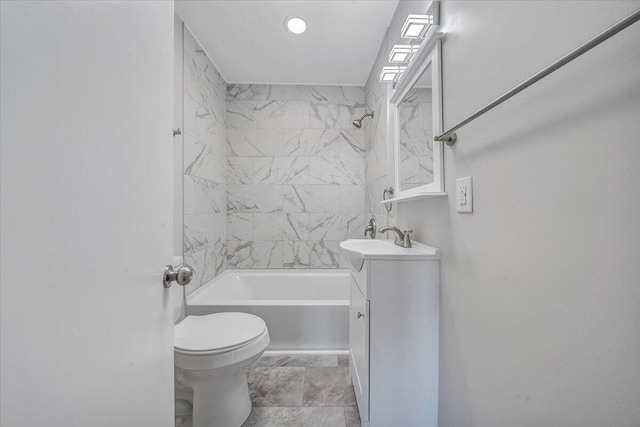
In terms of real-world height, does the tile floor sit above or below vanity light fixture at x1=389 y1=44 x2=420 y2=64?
below

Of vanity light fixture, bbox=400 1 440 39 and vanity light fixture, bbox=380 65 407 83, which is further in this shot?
vanity light fixture, bbox=380 65 407 83

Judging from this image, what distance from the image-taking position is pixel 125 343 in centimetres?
52

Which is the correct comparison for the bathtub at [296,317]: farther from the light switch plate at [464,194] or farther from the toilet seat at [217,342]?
the light switch plate at [464,194]

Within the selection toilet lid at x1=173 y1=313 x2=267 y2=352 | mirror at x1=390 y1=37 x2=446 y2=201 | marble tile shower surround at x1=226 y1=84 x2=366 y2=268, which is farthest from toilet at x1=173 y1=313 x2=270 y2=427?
marble tile shower surround at x1=226 y1=84 x2=366 y2=268

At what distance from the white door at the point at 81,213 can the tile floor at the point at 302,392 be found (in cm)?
97

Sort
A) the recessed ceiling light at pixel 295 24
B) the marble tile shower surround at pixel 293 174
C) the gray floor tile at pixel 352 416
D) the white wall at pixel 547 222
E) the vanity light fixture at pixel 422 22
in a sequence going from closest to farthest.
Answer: the white wall at pixel 547 222
the vanity light fixture at pixel 422 22
the gray floor tile at pixel 352 416
the recessed ceiling light at pixel 295 24
the marble tile shower surround at pixel 293 174

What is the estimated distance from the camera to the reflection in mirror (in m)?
1.19

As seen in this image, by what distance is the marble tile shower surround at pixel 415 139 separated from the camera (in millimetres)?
1203

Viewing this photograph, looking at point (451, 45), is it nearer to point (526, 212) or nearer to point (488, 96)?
point (488, 96)

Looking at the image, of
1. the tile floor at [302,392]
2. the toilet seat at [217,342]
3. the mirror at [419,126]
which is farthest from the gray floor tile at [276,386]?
the mirror at [419,126]

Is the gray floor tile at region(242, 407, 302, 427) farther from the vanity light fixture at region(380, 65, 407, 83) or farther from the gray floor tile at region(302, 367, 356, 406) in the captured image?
the vanity light fixture at region(380, 65, 407, 83)

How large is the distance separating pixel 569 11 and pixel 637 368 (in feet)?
2.28

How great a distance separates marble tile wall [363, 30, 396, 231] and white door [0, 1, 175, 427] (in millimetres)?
1562

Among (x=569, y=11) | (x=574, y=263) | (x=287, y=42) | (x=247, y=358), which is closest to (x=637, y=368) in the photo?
(x=574, y=263)
